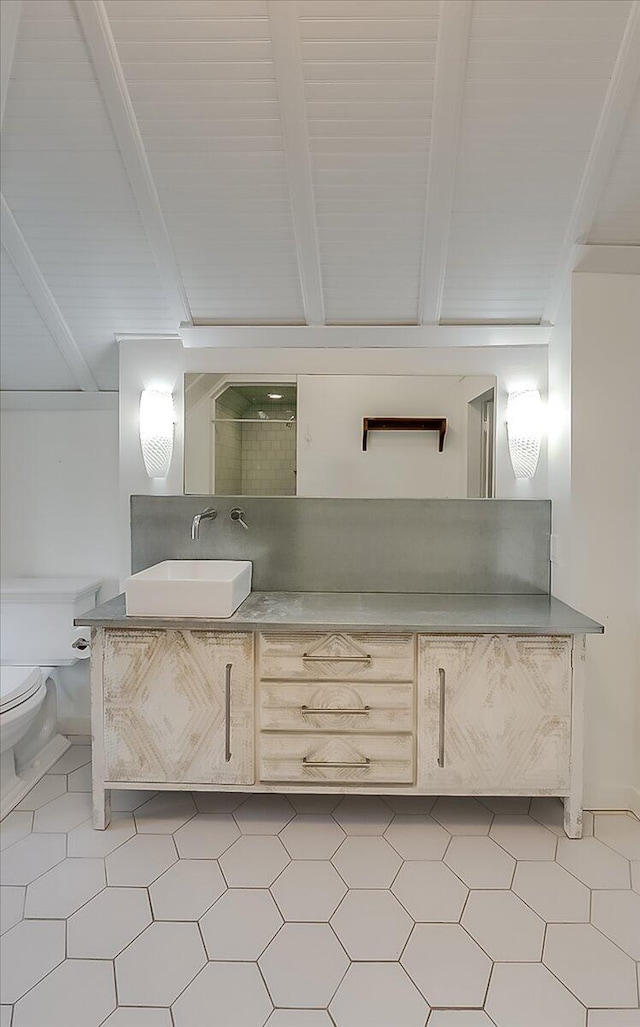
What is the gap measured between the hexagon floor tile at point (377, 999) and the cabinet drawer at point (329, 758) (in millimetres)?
670

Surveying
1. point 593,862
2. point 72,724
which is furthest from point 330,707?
point 72,724

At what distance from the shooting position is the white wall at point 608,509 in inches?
98.0

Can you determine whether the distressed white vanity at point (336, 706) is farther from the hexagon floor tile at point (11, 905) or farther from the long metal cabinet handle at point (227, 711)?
the hexagon floor tile at point (11, 905)

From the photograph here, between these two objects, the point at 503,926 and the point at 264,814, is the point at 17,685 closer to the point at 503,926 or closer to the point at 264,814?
the point at 264,814

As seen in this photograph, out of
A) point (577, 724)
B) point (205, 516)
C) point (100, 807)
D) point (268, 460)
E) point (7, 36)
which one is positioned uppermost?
point (7, 36)

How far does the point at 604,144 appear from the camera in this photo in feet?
6.59

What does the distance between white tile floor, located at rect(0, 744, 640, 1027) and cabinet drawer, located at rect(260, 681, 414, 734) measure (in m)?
0.40

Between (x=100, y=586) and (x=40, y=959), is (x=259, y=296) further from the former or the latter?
(x=40, y=959)

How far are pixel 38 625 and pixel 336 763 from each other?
5.11 ft

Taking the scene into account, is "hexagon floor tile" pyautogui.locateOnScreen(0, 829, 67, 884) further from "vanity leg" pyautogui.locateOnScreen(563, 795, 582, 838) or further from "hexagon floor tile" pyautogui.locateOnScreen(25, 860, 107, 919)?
"vanity leg" pyautogui.locateOnScreen(563, 795, 582, 838)

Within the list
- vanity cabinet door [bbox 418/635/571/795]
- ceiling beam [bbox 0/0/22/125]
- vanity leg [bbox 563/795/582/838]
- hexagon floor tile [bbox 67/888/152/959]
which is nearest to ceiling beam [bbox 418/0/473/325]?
ceiling beam [bbox 0/0/22/125]

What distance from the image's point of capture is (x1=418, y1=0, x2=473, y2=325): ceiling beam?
5.70 ft

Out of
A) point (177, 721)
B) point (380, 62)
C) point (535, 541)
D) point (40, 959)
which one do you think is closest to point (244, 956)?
point (40, 959)

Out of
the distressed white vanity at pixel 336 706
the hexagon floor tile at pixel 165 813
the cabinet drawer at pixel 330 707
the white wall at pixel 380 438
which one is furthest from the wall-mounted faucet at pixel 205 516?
the hexagon floor tile at pixel 165 813
